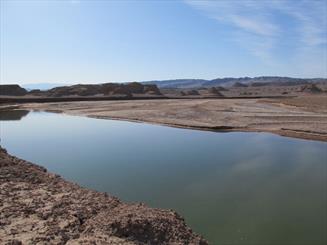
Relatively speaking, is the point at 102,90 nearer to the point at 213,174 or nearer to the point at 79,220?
the point at 213,174

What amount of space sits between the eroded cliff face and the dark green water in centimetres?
140

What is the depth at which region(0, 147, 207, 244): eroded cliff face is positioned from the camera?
5961 mm

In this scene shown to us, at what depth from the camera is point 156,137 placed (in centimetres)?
2167

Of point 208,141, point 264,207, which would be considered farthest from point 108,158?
Result: point 264,207

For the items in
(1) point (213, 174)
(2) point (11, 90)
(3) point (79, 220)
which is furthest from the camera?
(2) point (11, 90)

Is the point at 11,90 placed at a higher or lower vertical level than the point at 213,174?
higher

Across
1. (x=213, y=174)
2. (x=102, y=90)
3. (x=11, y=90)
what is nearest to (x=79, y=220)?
(x=213, y=174)

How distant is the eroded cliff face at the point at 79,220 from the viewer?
235 inches

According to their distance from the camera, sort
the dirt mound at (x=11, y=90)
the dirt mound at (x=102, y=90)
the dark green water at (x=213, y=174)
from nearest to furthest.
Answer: the dark green water at (x=213, y=174)
the dirt mound at (x=11, y=90)
the dirt mound at (x=102, y=90)

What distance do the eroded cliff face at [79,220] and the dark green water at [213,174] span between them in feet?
4.58

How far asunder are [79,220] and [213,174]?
21.8 ft

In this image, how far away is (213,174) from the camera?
41.4ft

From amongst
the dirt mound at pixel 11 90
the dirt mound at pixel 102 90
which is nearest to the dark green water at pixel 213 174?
the dirt mound at pixel 102 90

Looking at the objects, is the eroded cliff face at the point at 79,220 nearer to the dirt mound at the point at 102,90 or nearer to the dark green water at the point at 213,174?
the dark green water at the point at 213,174
